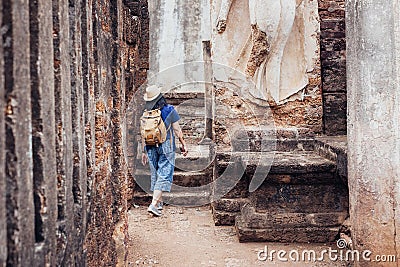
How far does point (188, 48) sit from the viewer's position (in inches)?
556

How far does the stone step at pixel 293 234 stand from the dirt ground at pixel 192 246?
0.22 ft

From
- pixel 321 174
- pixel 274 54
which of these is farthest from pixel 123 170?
pixel 274 54

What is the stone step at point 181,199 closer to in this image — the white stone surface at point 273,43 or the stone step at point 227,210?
the stone step at point 227,210

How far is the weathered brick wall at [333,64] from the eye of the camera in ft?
18.5

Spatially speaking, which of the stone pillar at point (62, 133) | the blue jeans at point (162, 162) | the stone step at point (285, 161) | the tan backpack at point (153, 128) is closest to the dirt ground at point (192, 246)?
the blue jeans at point (162, 162)

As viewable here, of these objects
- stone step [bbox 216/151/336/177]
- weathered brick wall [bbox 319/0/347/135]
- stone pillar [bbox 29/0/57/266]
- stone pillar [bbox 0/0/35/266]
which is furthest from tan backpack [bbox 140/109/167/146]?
stone pillar [bbox 0/0/35/266]

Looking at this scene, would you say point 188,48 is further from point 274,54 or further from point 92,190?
point 92,190

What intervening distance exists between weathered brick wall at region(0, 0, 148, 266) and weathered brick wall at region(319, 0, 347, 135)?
2.84 meters

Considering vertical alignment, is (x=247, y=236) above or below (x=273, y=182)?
below

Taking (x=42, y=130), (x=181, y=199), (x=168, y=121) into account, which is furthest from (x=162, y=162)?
(x=42, y=130)

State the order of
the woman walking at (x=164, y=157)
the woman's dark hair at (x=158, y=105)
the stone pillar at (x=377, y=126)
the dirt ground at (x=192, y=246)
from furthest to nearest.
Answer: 1. the woman walking at (x=164, y=157)
2. the woman's dark hair at (x=158, y=105)
3. the dirt ground at (x=192, y=246)
4. the stone pillar at (x=377, y=126)

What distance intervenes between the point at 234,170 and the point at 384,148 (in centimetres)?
225

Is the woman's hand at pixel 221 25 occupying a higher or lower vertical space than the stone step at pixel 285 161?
higher

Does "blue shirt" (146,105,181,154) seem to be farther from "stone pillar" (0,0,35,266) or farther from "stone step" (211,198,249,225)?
"stone pillar" (0,0,35,266)
